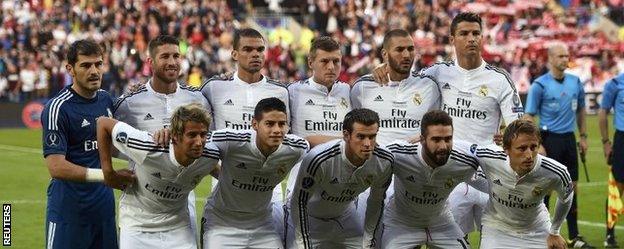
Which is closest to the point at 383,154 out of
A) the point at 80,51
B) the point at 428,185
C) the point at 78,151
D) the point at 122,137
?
the point at 428,185

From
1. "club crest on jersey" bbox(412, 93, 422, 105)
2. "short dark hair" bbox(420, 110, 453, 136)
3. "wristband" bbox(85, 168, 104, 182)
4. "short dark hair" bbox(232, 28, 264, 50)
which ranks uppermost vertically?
"short dark hair" bbox(232, 28, 264, 50)

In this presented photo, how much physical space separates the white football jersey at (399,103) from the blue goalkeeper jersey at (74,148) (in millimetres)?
2763

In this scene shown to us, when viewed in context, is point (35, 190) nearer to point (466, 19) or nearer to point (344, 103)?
point (344, 103)

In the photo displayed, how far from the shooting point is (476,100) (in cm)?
1184

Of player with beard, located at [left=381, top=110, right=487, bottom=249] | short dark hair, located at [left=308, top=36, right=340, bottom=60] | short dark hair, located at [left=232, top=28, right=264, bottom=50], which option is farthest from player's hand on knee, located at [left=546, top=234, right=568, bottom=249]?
short dark hair, located at [left=232, top=28, right=264, bottom=50]

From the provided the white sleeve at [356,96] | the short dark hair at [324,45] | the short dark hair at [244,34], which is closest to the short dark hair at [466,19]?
the white sleeve at [356,96]

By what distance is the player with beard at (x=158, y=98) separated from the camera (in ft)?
35.9

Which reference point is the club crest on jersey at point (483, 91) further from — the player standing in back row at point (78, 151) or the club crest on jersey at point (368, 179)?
the player standing in back row at point (78, 151)

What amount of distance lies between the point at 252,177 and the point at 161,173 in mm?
870

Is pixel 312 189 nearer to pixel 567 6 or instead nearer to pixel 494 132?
pixel 494 132

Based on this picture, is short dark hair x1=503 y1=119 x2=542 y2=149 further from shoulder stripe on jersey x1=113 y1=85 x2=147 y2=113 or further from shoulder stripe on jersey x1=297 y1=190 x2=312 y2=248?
shoulder stripe on jersey x1=113 y1=85 x2=147 y2=113

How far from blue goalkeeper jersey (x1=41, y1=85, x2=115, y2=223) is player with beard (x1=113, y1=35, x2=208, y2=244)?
1.97 feet

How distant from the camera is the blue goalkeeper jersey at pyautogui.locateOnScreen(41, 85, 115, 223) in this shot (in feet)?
33.2

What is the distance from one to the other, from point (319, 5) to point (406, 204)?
32.7 metres
